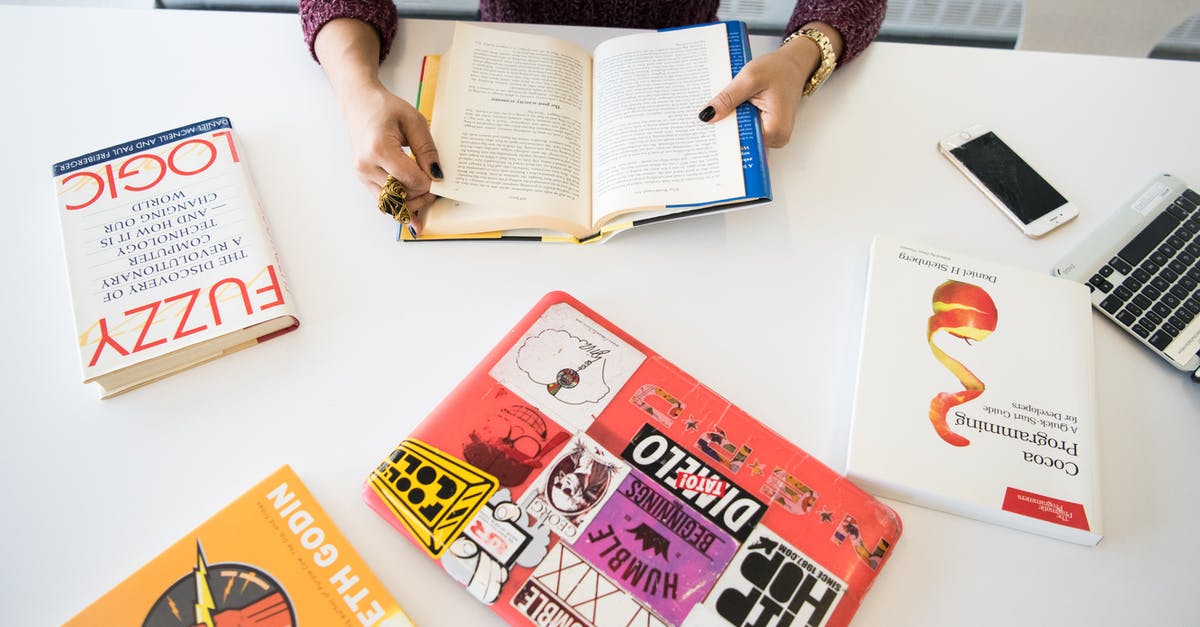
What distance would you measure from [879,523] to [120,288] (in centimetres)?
76

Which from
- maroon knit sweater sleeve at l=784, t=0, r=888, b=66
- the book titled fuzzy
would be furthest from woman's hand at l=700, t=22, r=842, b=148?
the book titled fuzzy

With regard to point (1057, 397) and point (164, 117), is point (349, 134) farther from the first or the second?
point (1057, 397)

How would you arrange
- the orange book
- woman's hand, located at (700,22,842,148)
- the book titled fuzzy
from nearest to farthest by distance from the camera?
the orange book
the book titled fuzzy
woman's hand, located at (700,22,842,148)

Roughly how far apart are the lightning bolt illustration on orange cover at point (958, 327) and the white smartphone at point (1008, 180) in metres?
0.15

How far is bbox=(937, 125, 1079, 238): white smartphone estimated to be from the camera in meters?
0.77

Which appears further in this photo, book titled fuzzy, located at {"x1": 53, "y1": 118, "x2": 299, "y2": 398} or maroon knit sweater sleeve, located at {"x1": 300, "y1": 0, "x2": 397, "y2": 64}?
maroon knit sweater sleeve, located at {"x1": 300, "y1": 0, "x2": 397, "y2": 64}

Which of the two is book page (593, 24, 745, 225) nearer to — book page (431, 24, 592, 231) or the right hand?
book page (431, 24, 592, 231)

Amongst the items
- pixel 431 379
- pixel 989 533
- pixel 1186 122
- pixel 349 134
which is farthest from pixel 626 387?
pixel 1186 122

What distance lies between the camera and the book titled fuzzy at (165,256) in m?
0.65

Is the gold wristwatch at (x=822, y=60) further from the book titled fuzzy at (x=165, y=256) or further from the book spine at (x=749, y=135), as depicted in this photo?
the book titled fuzzy at (x=165, y=256)

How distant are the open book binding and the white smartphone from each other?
1.36 feet

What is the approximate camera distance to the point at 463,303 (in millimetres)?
708

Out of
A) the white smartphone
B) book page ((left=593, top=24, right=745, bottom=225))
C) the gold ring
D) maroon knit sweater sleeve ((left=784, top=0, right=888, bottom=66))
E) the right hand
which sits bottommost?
the gold ring

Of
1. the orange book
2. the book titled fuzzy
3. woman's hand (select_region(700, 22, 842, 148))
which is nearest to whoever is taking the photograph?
the orange book
